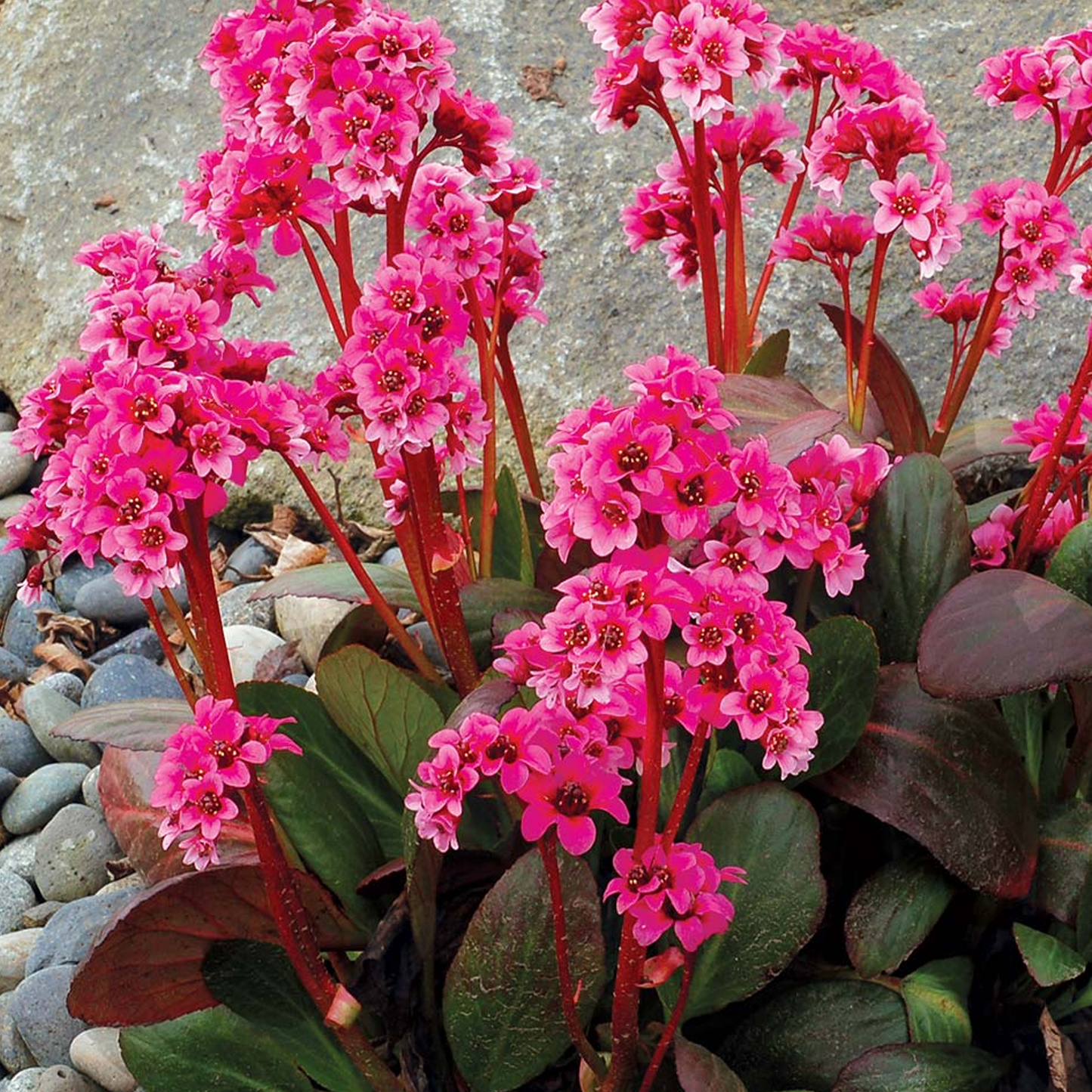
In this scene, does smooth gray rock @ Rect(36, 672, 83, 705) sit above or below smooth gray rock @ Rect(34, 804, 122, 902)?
above

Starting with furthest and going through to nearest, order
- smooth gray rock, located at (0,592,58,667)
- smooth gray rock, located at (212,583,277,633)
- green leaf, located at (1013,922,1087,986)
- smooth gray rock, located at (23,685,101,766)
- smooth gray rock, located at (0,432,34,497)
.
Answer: smooth gray rock, located at (0,432,34,497) < smooth gray rock, located at (0,592,58,667) < smooth gray rock, located at (212,583,277,633) < smooth gray rock, located at (23,685,101,766) < green leaf, located at (1013,922,1087,986)

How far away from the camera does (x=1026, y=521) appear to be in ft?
5.49

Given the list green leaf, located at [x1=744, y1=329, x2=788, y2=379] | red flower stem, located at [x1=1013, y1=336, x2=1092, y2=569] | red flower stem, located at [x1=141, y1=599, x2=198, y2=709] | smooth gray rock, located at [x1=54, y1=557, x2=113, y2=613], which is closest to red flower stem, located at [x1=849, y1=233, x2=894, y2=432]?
green leaf, located at [x1=744, y1=329, x2=788, y2=379]

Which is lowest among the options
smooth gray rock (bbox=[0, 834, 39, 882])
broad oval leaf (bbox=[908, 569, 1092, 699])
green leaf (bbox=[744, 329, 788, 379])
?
smooth gray rock (bbox=[0, 834, 39, 882])

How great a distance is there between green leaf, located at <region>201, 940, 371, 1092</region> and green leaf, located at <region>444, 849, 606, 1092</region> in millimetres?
164

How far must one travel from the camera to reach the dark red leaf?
6.24 ft

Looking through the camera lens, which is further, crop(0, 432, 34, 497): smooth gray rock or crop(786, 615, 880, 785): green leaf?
crop(0, 432, 34, 497): smooth gray rock

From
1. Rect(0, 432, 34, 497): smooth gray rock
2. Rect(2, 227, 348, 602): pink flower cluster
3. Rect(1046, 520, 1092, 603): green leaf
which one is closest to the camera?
Rect(2, 227, 348, 602): pink flower cluster

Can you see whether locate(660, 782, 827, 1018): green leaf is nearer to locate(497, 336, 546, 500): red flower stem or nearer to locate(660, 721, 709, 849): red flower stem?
locate(660, 721, 709, 849): red flower stem

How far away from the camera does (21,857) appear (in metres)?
2.13

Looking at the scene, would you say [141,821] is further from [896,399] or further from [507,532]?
[896,399]

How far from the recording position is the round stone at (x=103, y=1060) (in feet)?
5.61

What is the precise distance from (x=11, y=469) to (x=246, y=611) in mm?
793

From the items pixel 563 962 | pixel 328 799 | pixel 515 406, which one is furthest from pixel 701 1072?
pixel 515 406
